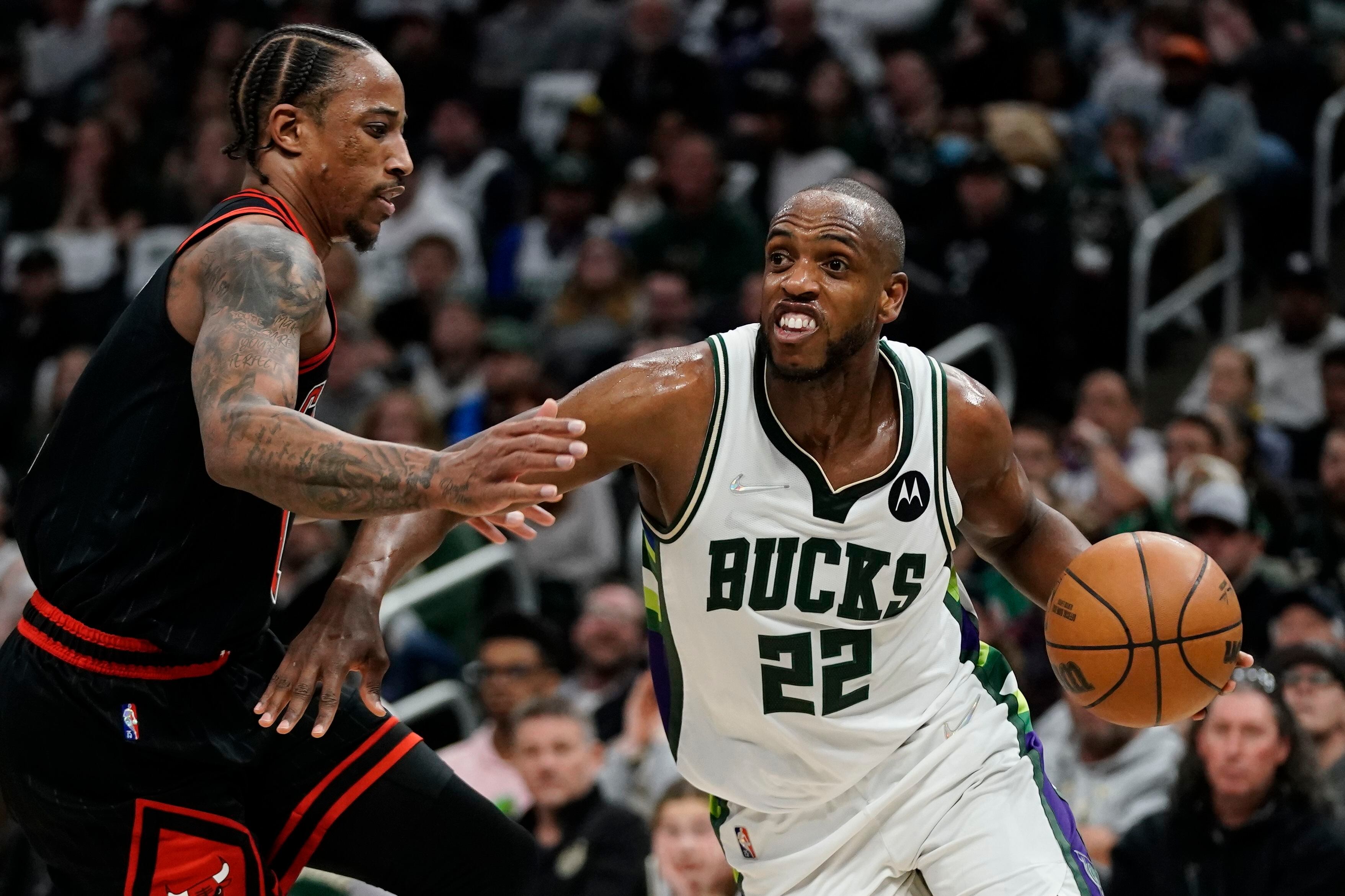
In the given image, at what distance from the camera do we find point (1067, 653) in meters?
4.33

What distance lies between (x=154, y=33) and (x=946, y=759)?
39.6 ft

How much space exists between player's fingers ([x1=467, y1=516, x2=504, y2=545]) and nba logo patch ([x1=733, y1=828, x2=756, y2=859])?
0.91m

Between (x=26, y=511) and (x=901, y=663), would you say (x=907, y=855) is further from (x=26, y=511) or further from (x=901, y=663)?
(x=26, y=511)

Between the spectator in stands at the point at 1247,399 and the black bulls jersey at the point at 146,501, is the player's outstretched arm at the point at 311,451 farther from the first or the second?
the spectator in stands at the point at 1247,399

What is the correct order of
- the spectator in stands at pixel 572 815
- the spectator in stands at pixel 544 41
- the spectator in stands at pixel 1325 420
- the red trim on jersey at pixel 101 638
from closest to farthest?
the red trim on jersey at pixel 101 638
the spectator in stands at pixel 572 815
the spectator in stands at pixel 1325 420
the spectator in stands at pixel 544 41

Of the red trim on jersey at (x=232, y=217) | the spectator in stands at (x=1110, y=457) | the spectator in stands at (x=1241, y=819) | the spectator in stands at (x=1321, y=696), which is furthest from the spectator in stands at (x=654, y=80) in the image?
the red trim on jersey at (x=232, y=217)

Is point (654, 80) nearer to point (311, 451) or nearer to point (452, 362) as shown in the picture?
point (452, 362)

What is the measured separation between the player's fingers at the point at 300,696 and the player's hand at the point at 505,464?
29.1 inches

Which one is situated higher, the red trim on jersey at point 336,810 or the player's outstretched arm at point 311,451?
the player's outstretched arm at point 311,451

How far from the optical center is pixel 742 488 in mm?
4098

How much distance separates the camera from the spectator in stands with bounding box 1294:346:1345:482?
30.0 ft

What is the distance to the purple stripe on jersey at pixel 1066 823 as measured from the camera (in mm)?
4148

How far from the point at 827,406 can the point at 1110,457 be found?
185 inches

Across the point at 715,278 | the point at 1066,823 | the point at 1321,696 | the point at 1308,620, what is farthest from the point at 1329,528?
the point at 1066,823
